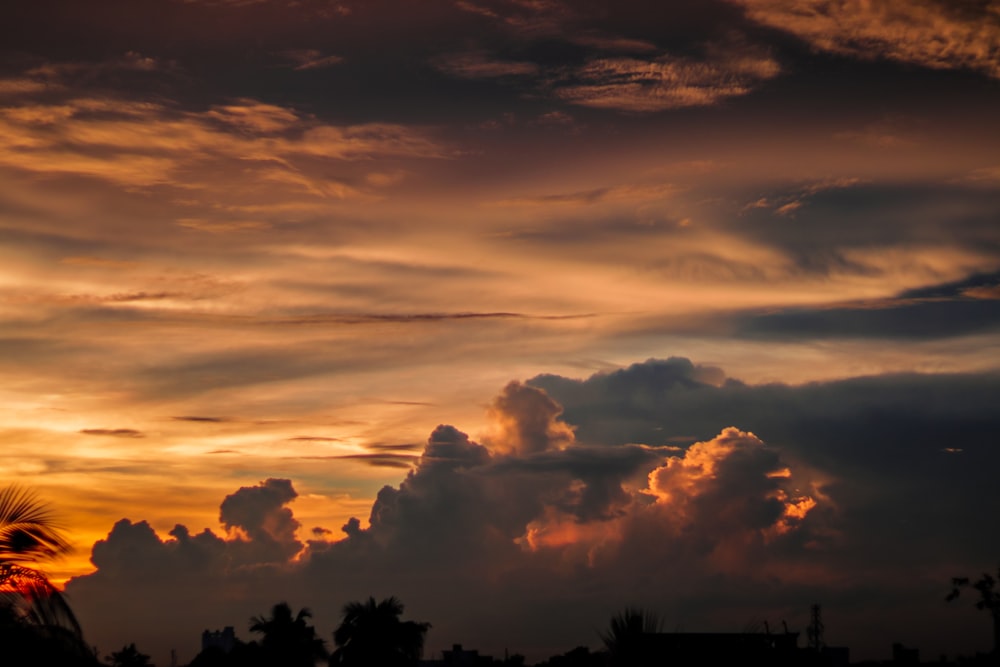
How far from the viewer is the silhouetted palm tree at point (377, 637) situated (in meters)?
66.8

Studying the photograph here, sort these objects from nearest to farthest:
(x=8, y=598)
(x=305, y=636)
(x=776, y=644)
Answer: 1. (x=8, y=598)
2. (x=776, y=644)
3. (x=305, y=636)

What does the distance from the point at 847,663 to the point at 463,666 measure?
56.1 metres

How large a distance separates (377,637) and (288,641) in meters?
6.60

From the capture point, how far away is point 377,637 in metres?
66.9

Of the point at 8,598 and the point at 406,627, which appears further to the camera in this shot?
the point at 406,627

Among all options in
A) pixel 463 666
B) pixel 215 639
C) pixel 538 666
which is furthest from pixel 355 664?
pixel 215 639

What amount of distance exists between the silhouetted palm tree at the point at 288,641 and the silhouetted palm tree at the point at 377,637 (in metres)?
1.93

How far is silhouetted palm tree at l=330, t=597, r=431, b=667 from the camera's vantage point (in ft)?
219

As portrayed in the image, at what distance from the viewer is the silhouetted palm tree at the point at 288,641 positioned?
6875 centimetres

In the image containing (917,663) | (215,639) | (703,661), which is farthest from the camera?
(215,639)

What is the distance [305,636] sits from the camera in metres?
70.6

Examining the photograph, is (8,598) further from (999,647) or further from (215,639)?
(215,639)

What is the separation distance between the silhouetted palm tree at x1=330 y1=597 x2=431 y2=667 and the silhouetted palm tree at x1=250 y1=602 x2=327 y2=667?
193cm

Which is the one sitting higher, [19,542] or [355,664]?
[19,542]
